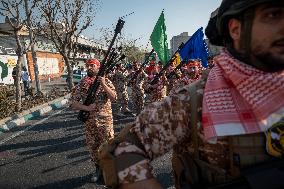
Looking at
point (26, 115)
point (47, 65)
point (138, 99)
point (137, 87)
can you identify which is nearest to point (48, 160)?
point (138, 99)

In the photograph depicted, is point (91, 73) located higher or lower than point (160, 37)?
lower

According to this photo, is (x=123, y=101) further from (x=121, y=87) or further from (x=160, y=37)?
(x=160, y=37)

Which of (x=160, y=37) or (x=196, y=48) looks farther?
(x=160, y=37)

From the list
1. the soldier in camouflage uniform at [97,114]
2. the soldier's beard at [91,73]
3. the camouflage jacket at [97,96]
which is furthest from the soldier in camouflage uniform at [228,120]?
the soldier's beard at [91,73]

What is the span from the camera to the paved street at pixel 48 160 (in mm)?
6129

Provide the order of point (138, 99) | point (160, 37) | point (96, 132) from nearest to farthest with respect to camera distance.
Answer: point (96, 132), point (160, 37), point (138, 99)

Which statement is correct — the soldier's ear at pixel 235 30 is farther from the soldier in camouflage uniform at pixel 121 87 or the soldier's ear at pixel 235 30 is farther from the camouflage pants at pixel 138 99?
the soldier in camouflage uniform at pixel 121 87

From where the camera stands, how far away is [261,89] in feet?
4.86

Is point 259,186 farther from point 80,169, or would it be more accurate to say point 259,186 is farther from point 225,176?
point 80,169

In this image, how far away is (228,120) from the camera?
59.5 inches

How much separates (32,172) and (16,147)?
2499 millimetres

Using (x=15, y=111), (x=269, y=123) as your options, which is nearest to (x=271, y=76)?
(x=269, y=123)

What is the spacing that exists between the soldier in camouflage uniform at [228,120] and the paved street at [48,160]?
4024 mm

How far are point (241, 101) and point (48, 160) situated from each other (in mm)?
6539
